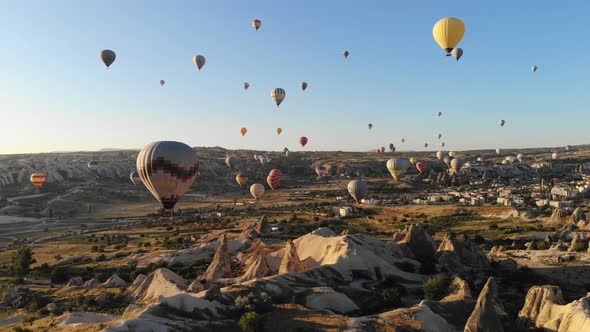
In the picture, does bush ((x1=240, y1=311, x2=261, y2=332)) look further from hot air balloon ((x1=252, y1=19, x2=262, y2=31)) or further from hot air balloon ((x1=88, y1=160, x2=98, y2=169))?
hot air balloon ((x1=88, y1=160, x2=98, y2=169))

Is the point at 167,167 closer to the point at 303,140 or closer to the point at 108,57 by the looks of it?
the point at 108,57

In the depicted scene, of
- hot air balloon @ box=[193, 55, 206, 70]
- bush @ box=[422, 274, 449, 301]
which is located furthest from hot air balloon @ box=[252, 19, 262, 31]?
bush @ box=[422, 274, 449, 301]

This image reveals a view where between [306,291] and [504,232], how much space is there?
45.3m

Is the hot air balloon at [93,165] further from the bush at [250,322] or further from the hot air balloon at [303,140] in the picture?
the bush at [250,322]

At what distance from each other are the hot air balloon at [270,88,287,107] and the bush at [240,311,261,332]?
6817 centimetres

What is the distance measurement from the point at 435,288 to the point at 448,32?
33912 mm

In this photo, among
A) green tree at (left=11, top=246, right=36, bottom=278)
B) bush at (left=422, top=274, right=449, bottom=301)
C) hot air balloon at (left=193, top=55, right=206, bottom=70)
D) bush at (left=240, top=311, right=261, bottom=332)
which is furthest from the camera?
hot air balloon at (left=193, top=55, right=206, bottom=70)

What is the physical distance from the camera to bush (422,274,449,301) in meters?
30.2

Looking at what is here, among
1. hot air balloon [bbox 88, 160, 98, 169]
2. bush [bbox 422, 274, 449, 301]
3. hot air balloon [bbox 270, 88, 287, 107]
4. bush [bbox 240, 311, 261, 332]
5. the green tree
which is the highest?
hot air balloon [bbox 270, 88, 287, 107]

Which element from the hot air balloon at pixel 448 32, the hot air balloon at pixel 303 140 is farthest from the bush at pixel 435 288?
the hot air balloon at pixel 303 140

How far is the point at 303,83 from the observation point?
102 metres

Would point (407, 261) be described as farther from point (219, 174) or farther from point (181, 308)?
point (219, 174)

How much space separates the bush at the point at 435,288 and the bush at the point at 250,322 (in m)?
13.8

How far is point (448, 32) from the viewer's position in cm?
5275
